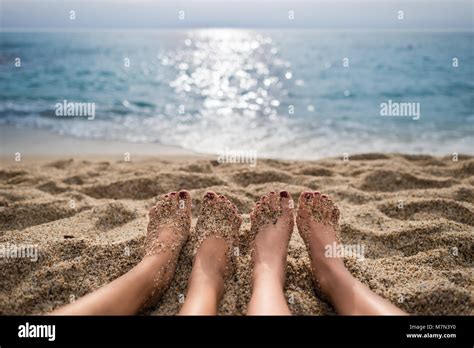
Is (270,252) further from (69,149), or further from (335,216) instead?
(69,149)

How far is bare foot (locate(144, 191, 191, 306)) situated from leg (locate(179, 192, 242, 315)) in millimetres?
106

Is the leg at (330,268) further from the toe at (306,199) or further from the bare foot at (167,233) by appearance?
the bare foot at (167,233)

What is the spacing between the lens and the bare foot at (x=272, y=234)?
7.30 feet

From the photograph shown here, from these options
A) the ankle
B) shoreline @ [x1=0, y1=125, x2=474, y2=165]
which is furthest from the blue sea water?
the ankle

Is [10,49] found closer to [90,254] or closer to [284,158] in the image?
[284,158]

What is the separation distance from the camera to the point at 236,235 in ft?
8.37

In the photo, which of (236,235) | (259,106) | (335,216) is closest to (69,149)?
(236,235)

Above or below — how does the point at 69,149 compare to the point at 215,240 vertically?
above

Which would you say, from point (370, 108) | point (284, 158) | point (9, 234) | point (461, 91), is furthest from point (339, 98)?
point (9, 234)

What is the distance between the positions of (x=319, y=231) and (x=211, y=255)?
0.66 metres

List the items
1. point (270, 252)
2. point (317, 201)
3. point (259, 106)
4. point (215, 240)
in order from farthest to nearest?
point (259, 106) → point (317, 201) → point (215, 240) → point (270, 252)

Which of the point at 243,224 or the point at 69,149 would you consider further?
the point at 69,149
